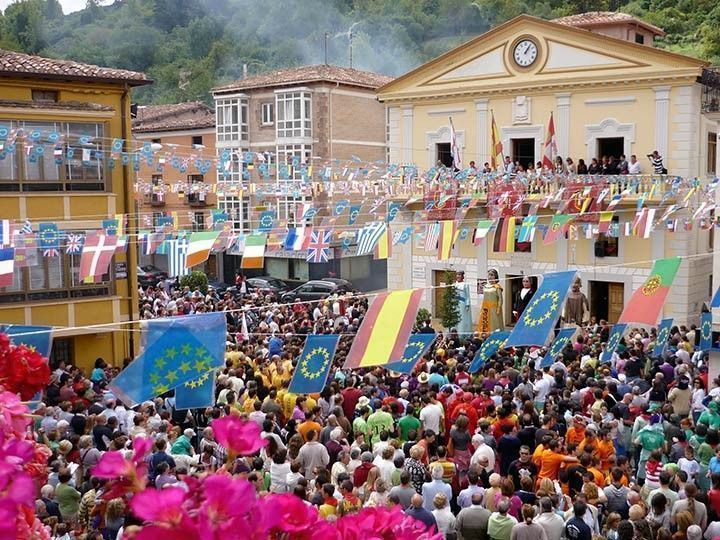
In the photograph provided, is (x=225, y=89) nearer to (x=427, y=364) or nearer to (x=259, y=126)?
(x=259, y=126)

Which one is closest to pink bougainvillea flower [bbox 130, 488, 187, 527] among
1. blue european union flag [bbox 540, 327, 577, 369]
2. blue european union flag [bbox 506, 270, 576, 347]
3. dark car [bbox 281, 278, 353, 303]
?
blue european union flag [bbox 506, 270, 576, 347]

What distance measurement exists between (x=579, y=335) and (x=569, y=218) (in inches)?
171

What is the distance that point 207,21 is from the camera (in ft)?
293

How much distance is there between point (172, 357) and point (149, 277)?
31531 millimetres

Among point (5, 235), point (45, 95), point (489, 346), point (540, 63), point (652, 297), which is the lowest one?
point (489, 346)

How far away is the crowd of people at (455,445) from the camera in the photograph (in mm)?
8852

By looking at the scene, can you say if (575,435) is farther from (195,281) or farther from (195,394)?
(195,281)

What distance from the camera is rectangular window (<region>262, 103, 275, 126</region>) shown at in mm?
43969

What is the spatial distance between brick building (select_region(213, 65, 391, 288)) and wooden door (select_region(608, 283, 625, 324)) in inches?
633

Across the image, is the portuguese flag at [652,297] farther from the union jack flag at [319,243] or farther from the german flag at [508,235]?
the german flag at [508,235]

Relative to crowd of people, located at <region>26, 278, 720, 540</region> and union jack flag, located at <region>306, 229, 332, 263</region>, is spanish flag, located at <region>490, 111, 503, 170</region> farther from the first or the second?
crowd of people, located at <region>26, 278, 720, 540</region>

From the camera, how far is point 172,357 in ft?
34.9

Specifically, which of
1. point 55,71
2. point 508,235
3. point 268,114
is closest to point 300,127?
point 268,114

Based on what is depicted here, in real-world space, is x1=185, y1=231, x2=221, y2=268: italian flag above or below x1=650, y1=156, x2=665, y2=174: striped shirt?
below
